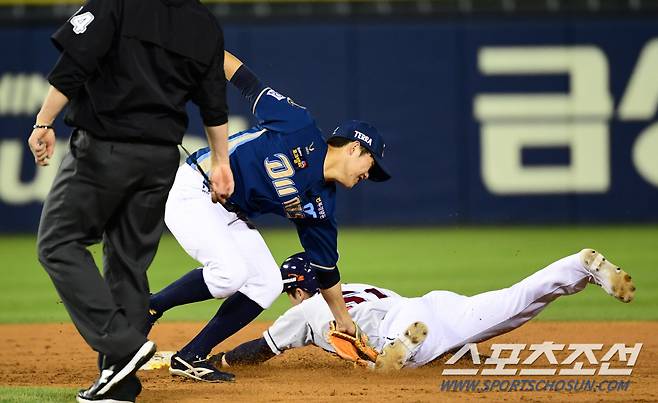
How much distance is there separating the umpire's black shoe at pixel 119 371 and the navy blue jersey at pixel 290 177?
1.17 m

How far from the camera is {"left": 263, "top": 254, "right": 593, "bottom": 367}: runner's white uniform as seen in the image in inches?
206

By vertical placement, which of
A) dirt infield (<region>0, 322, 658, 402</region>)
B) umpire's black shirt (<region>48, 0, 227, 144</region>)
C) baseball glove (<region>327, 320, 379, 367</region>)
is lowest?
dirt infield (<region>0, 322, 658, 402</region>)

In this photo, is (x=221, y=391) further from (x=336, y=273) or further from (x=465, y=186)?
(x=465, y=186)

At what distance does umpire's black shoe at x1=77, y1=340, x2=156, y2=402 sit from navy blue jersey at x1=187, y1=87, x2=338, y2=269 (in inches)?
46.1

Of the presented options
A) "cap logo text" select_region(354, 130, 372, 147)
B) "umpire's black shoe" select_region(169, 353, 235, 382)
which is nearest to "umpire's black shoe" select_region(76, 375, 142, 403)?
"umpire's black shoe" select_region(169, 353, 235, 382)

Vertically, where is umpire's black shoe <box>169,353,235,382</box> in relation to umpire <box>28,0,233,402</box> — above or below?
below

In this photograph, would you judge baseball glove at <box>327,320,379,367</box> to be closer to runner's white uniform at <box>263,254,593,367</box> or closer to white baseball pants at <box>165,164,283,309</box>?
runner's white uniform at <box>263,254,593,367</box>

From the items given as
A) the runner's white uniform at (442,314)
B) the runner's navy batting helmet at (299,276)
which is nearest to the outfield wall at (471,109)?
the runner's navy batting helmet at (299,276)

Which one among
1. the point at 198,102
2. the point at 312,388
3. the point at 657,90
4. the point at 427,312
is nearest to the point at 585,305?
the point at 427,312

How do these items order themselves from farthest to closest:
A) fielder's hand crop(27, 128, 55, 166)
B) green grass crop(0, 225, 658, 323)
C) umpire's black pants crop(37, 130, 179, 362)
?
green grass crop(0, 225, 658, 323)
umpire's black pants crop(37, 130, 179, 362)
fielder's hand crop(27, 128, 55, 166)

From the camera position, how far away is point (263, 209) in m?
→ 5.51

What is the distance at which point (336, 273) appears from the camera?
208 inches

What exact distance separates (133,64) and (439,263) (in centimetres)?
698

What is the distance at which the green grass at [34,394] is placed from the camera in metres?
4.63
